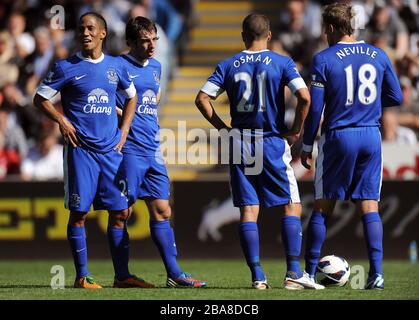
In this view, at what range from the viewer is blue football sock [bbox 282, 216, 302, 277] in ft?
32.5

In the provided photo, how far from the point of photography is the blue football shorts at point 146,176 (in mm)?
10383

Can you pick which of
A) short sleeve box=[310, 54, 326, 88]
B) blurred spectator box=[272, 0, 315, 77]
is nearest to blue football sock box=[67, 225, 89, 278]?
short sleeve box=[310, 54, 326, 88]

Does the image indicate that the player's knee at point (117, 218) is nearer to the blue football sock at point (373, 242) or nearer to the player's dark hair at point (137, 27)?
the player's dark hair at point (137, 27)

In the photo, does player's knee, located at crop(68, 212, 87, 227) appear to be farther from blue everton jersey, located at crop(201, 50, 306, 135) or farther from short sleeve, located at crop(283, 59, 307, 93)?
short sleeve, located at crop(283, 59, 307, 93)

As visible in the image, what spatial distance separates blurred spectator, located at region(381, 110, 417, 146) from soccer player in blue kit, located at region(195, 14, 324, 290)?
6.61 m

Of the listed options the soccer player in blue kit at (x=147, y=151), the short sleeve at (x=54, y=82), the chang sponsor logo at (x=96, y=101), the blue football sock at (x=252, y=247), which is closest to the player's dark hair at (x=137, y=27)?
the soccer player in blue kit at (x=147, y=151)

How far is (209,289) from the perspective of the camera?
396 inches

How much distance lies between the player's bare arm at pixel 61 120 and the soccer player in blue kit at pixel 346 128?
202 cm

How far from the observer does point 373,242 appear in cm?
983

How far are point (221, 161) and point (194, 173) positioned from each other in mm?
754

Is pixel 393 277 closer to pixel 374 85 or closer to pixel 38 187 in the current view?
pixel 374 85

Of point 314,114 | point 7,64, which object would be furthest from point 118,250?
point 7,64
